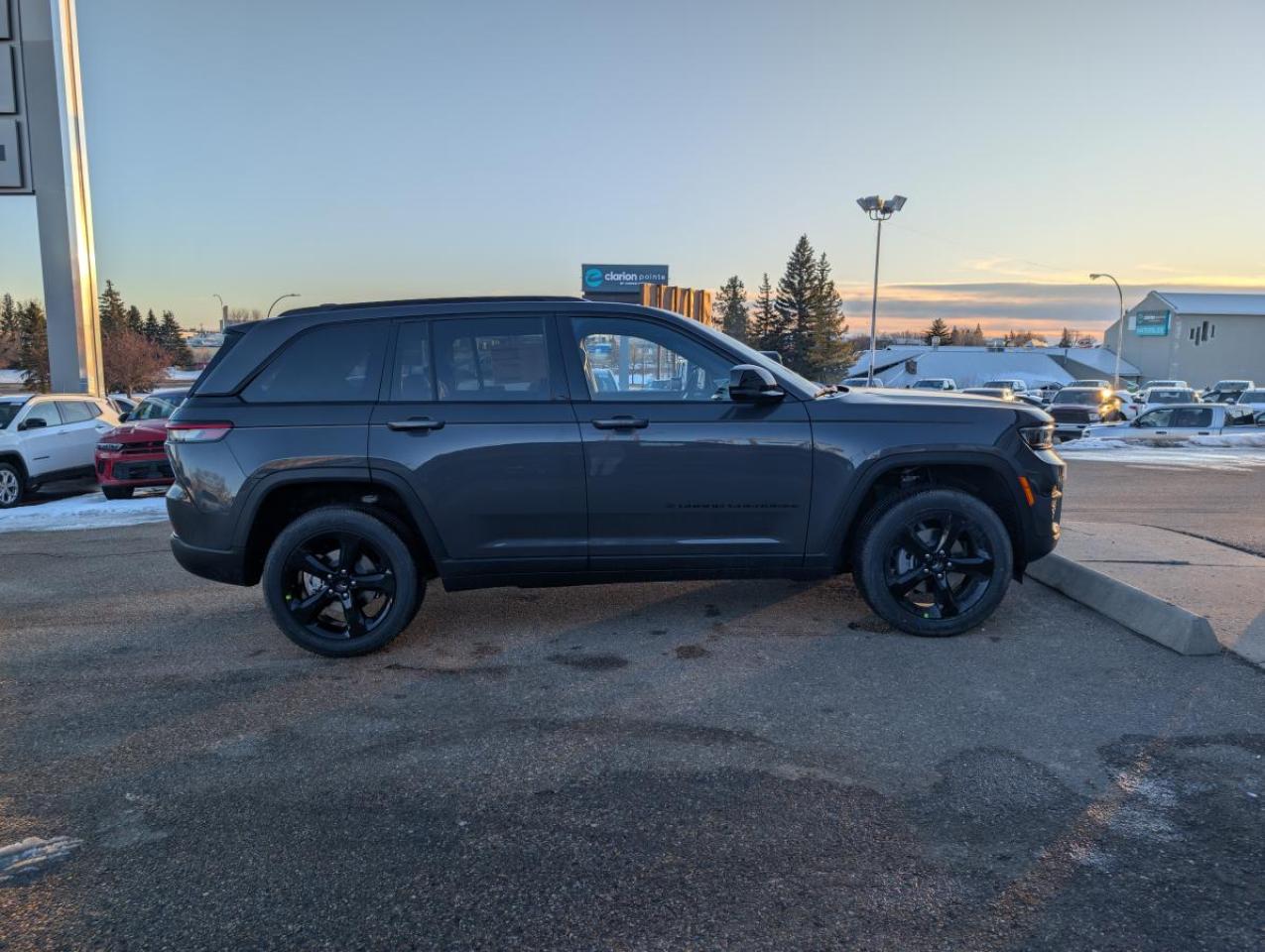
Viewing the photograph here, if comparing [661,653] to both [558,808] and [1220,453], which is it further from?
[1220,453]

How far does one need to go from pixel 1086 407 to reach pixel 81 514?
1000 inches

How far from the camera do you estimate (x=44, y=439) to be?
1232cm

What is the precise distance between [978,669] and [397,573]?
124 inches

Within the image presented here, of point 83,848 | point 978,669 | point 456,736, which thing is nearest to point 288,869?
point 83,848

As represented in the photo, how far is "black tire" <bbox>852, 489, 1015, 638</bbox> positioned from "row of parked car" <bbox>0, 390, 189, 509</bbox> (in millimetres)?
10188

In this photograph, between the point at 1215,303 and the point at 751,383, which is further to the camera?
the point at 1215,303

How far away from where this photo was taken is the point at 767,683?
166 inches

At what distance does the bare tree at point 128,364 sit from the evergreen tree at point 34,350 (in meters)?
4.90

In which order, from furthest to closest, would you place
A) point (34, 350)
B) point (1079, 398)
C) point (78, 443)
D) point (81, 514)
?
point (34, 350) → point (1079, 398) → point (78, 443) → point (81, 514)

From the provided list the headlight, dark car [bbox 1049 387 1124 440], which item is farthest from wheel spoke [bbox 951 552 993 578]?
dark car [bbox 1049 387 1124 440]

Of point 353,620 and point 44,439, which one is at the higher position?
point 44,439

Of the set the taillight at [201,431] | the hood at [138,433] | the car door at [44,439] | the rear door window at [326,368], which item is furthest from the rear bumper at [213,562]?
the car door at [44,439]

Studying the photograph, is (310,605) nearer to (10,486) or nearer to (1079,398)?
(10,486)

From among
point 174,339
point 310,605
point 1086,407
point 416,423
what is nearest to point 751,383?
point 416,423
